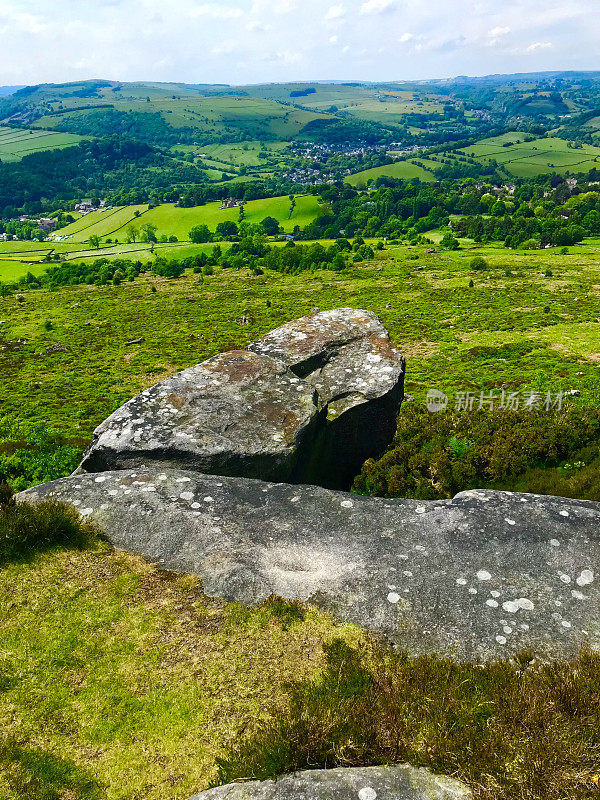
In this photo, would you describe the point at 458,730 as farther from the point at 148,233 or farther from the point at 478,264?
the point at 148,233

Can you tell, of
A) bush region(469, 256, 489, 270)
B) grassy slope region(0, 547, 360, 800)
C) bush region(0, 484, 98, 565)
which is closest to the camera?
grassy slope region(0, 547, 360, 800)

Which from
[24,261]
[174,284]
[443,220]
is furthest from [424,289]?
[24,261]

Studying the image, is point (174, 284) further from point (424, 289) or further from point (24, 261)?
point (24, 261)

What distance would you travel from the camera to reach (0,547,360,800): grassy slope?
4.91 m

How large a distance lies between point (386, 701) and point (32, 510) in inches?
245

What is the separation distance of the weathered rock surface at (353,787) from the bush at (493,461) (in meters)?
10.5

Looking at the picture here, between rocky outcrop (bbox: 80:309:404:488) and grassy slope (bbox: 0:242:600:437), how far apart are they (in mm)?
22370

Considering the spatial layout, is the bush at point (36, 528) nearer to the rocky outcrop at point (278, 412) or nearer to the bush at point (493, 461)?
the rocky outcrop at point (278, 412)

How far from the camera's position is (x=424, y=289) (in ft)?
300

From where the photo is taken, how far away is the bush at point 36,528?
7.55 meters

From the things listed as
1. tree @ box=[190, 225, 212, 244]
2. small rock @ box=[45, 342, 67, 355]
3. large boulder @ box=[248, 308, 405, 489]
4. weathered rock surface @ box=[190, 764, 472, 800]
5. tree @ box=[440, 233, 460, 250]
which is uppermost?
weathered rock surface @ box=[190, 764, 472, 800]

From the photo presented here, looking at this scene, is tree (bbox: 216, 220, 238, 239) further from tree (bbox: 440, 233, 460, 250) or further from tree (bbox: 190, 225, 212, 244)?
tree (bbox: 440, 233, 460, 250)

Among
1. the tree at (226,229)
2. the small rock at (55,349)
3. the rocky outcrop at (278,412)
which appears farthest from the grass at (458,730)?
the tree at (226,229)

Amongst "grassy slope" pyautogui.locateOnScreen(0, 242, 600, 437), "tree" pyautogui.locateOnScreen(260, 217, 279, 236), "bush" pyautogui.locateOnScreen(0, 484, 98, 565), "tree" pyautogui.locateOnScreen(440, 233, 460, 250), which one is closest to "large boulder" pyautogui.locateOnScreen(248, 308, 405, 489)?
"bush" pyautogui.locateOnScreen(0, 484, 98, 565)
